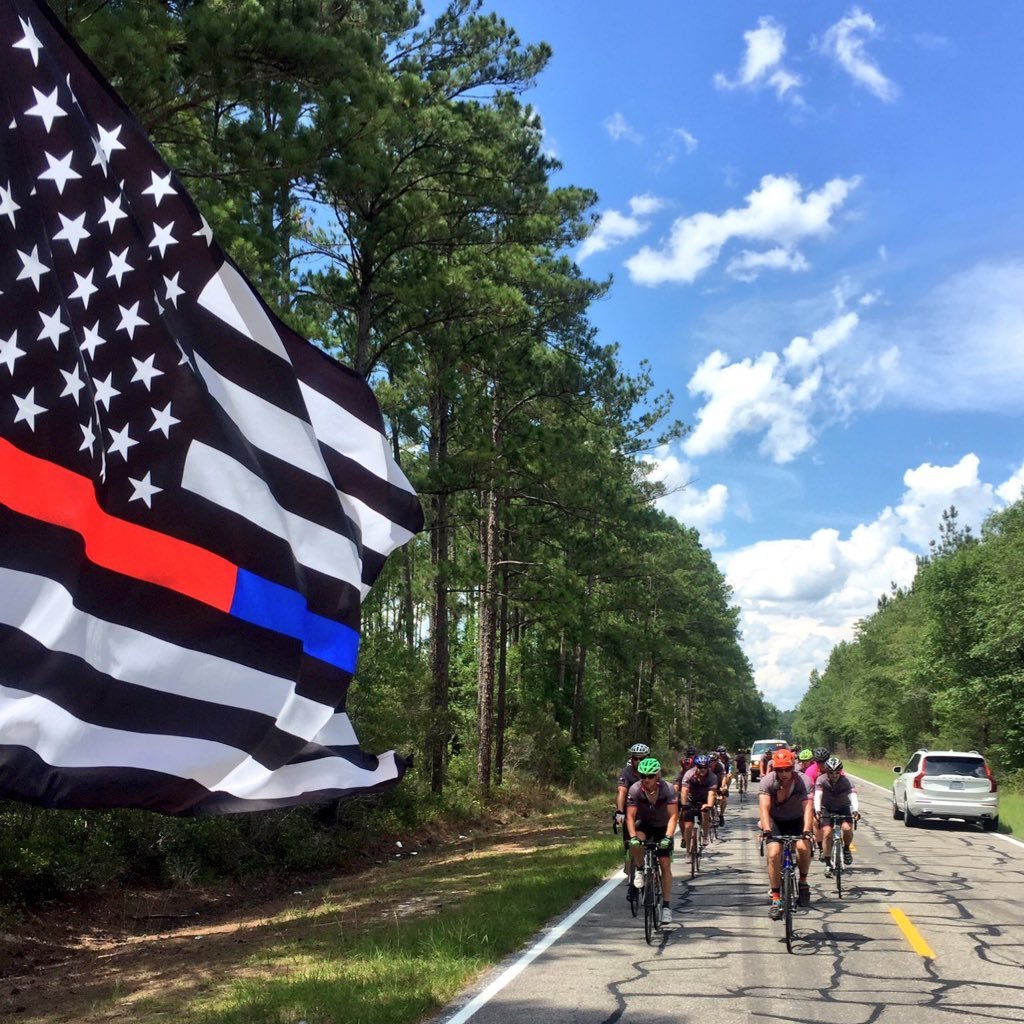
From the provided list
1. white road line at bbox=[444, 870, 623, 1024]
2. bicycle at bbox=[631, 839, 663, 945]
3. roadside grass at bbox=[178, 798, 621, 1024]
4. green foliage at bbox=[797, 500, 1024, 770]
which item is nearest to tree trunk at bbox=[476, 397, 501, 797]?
roadside grass at bbox=[178, 798, 621, 1024]

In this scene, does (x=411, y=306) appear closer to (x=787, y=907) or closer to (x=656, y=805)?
(x=656, y=805)

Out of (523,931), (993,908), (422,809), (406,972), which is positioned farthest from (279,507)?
(422,809)

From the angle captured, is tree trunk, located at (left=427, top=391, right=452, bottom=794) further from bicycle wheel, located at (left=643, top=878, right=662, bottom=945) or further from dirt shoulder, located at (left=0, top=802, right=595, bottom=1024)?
bicycle wheel, located at (left=643, top=878, right=662, bottom=945)

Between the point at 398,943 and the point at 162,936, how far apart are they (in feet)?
13.4

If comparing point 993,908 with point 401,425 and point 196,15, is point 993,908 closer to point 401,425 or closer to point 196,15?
point 196,15

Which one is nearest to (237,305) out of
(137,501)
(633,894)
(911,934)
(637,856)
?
(137,501)

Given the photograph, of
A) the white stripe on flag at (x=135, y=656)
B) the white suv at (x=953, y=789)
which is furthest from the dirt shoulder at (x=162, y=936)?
the white suv at (x=953, y=789)

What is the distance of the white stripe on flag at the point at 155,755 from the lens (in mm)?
3008

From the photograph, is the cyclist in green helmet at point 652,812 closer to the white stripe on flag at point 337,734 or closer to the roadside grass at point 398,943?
the roadside grass at point 398,943

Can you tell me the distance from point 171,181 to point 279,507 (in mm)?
1364

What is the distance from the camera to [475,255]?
1778 cm

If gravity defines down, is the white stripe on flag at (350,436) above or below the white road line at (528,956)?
above

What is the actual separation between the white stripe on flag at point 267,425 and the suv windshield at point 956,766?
71.4 ft

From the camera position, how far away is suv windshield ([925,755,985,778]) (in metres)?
22.3
